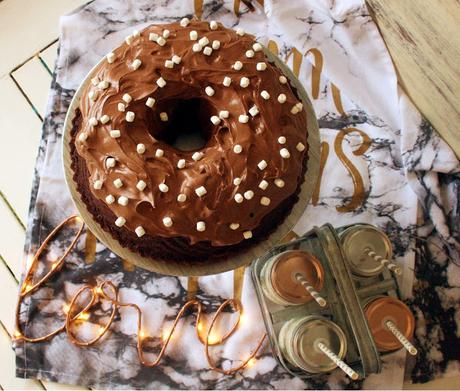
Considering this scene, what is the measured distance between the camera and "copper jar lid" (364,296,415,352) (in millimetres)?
1490

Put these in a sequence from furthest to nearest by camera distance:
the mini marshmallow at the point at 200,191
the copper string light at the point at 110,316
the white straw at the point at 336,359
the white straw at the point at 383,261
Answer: the copper string light at the point at 110,316, the white straw at the point at 383,261, the white straw at the point at 336,359, the mini marshmallow at the point at 200,191

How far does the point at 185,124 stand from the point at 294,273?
455mm

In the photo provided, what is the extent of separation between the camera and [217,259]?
1368mm

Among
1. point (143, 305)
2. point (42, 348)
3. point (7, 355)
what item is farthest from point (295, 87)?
point (7, 355)

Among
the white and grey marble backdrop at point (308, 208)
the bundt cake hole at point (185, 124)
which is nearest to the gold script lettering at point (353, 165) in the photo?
the white and grey marble backdrop at point (308, 208)

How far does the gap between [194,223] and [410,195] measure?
726 millimetres

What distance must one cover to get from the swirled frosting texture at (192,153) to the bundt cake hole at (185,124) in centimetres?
3

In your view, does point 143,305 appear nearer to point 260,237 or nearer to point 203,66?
point 260,237

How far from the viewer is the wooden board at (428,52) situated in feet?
4.48

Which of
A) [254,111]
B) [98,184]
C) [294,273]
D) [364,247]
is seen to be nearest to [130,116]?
[98,184]

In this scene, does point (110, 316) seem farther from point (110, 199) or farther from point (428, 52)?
point (428, 52)

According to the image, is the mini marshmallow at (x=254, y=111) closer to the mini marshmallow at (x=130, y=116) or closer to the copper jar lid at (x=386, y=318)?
the mini marshmallow at (x=130, y=116)

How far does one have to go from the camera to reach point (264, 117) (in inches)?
49.4

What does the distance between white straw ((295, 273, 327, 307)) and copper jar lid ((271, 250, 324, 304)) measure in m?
0.02
